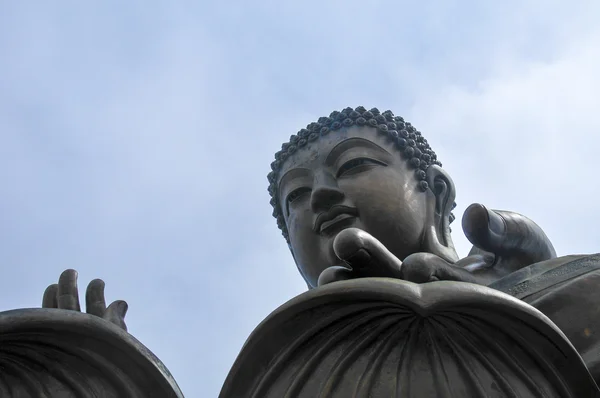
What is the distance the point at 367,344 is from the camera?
139 inches

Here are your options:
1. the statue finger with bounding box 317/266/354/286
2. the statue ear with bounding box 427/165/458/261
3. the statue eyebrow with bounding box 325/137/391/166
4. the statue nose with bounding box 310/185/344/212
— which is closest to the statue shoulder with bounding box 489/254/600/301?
the statue finger with bounding box 317/266/354/286

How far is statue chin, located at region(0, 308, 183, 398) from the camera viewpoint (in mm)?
3654

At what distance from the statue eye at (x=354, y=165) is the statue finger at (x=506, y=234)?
0.85 meters

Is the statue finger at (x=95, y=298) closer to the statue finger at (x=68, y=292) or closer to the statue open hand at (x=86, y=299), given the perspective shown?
the statue open hand at (x=86, y=299)

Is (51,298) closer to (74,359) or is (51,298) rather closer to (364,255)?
(74,359)

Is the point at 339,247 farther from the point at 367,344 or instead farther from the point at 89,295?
the point at 89,295

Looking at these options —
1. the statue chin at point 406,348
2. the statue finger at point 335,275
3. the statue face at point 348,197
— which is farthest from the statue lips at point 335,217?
the statue chin at point 406,348

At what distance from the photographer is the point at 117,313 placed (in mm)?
4332

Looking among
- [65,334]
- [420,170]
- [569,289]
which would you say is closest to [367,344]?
[569,289]

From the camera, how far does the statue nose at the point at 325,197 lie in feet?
16.5

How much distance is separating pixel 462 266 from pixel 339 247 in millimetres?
847

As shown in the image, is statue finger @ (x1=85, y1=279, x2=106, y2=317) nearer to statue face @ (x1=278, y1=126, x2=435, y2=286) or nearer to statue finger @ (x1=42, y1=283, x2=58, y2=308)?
statue finger @ (x1=42, y1=283, x2=58, y2=308)

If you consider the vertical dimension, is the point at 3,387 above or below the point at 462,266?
below

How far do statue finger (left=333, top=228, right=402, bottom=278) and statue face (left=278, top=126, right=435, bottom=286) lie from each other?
805mm
